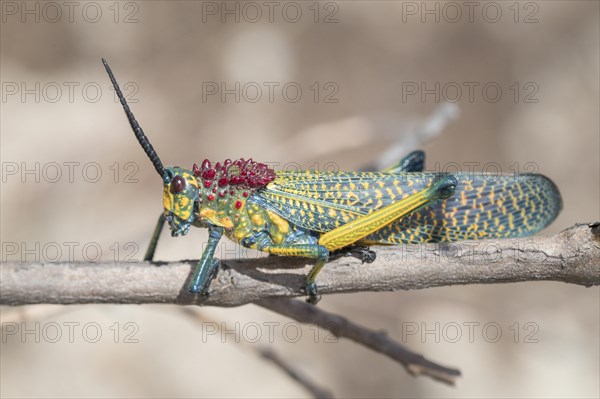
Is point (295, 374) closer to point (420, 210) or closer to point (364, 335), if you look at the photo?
point (364, 335)

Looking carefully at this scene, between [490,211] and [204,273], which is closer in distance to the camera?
[204,273]

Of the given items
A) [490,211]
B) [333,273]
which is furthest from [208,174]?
[490,211]

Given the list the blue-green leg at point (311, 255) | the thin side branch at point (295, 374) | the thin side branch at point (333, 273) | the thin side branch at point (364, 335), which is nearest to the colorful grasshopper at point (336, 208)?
the blue-green leg at point (311, 255)

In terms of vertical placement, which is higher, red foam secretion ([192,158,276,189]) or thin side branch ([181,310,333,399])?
red foam secretion ([192,158,276,189])

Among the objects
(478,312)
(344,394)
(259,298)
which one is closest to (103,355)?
(344,394)

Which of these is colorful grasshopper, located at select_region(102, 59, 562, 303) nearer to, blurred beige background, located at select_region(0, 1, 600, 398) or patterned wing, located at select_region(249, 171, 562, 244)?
patterned wing, located at select_region(249, 171, 562, 244)

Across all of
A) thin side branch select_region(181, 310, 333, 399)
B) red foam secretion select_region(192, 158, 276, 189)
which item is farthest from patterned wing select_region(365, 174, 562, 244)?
thin side branch select_region(181, 310, 333, 399)

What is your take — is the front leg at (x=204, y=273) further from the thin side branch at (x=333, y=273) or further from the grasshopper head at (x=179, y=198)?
the grasshopper head at (x=179, y=198)
